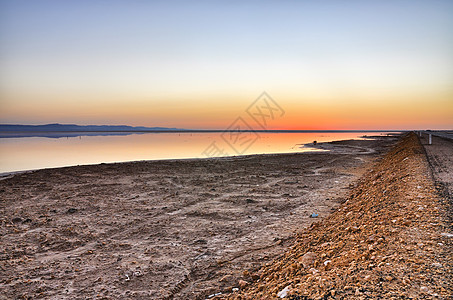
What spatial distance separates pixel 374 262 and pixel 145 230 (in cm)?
505

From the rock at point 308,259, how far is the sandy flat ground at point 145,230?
94 centimetres

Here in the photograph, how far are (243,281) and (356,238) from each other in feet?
5.64

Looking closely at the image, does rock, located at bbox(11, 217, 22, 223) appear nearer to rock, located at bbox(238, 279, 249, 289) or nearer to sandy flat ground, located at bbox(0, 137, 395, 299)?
sandy flat ground, located at bbox(0, 137, 395, 299)

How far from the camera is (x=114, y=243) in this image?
6152mm

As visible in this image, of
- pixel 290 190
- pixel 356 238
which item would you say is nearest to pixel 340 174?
pixel 290 190

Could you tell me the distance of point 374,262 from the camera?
325cm

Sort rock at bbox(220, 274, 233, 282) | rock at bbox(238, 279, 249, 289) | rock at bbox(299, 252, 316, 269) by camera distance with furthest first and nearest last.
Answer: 1. rock at bbox(220, 274, 233, 282)
2. rock at bbox(238, 279, 249, 289)
3. rock at bbox(299, 252, 316, 269)

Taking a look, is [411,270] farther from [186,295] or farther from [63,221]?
[63,221]

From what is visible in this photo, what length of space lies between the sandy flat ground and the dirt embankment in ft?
2.68

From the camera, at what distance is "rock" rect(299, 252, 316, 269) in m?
3.97

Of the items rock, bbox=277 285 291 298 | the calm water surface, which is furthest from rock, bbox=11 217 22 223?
the calm water surface

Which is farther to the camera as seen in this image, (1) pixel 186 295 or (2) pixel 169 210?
(2) pixel 169 210

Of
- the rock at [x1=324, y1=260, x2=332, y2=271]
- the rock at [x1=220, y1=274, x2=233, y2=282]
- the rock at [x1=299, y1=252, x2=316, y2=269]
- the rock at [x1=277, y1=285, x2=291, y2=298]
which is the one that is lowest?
the rock at [x1=220, y1=274, x2=233, y2=282]

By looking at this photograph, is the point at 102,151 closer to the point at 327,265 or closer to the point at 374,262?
the point at 327,265
